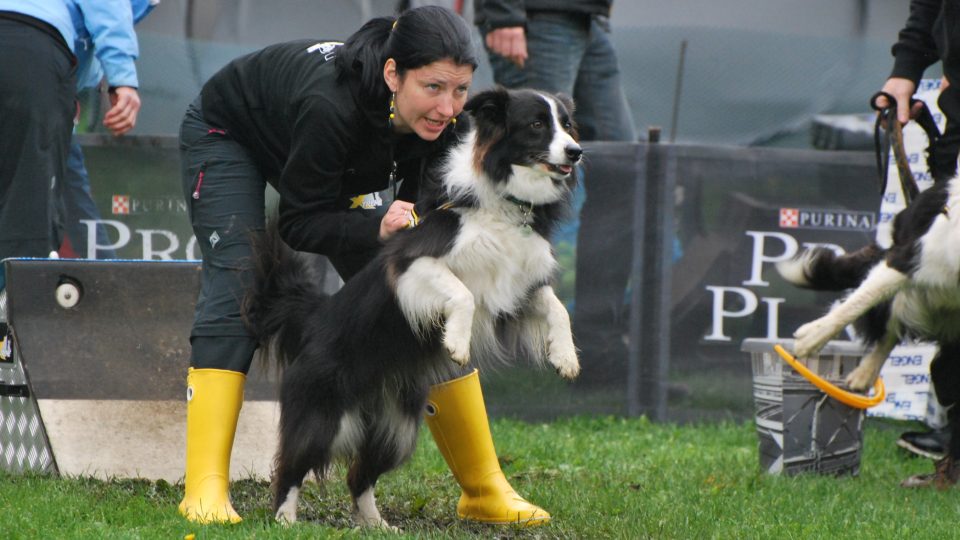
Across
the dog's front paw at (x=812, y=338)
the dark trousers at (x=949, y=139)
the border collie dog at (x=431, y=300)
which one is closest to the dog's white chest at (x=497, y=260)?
the border collie dog at (x=431, y=300)

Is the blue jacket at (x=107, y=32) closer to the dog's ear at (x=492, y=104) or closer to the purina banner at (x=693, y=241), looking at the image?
the purina banner at (x=693, y=241)

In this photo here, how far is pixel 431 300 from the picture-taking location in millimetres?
3557

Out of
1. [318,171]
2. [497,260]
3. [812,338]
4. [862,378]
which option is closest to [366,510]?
[497,260]

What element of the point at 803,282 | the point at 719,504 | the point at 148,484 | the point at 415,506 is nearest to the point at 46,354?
the point at 148,484

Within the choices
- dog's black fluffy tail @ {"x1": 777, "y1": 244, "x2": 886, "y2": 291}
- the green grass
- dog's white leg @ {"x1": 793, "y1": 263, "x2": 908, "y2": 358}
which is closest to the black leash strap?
dog's black fluffy tail @ {"x1": 777, "y1": 244, "x2": 886, "y2": 291}

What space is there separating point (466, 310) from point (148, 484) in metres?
1.60

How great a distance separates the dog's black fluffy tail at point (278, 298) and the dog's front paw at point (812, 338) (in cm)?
187

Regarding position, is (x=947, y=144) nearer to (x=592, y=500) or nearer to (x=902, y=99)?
(x=902, y=99)

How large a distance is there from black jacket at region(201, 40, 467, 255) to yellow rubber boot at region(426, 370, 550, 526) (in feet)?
2.01

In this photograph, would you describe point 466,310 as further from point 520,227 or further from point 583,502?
point 583,502

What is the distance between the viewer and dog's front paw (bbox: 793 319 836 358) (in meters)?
4.59

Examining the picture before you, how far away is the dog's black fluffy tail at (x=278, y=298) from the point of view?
3766 mm

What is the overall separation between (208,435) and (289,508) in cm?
34

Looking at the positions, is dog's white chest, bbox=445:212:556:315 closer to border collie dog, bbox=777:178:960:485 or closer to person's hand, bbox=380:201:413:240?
person's hand, bbox=380:201:413:240
